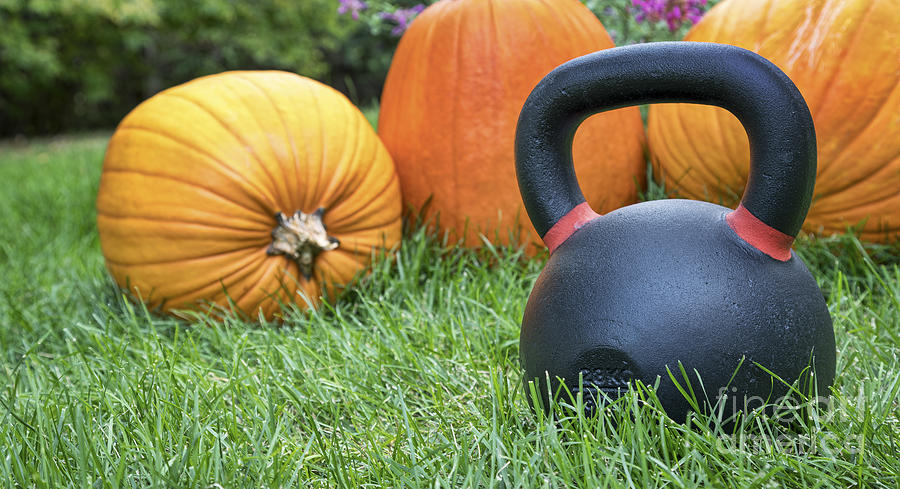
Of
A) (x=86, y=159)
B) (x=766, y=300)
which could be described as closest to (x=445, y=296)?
(x=766, y=300)

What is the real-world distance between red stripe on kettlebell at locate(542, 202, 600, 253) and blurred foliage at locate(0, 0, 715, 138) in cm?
685

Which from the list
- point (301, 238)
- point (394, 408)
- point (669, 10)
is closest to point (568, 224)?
point (394, 408)

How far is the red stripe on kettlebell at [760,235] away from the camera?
3.31 feet

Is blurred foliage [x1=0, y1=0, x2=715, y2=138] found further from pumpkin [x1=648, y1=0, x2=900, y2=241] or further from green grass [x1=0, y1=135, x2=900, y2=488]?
pumpkin [x1=648, y1=0, x2=900, y2=241]

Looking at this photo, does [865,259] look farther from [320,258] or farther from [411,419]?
[320,258]

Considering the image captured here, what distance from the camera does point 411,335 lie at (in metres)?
1.65

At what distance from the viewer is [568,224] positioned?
1134 mm

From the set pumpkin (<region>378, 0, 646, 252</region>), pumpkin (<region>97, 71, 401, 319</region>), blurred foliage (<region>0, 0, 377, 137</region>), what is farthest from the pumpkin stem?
blurred foliage (<region>0, 0, 377, 137</region>)

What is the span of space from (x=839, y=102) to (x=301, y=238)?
1456 mm

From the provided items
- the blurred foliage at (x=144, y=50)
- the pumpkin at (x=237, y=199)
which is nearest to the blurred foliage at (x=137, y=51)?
the blurred foliage at (x=144, y=50)

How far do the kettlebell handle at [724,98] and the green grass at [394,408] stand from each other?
324 millimetres

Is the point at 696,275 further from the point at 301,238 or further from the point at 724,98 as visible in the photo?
the point at 301,238

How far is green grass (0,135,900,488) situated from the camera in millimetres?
1002

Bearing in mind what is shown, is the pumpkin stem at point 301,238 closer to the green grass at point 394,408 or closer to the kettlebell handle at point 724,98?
the green grass at point 394,408
